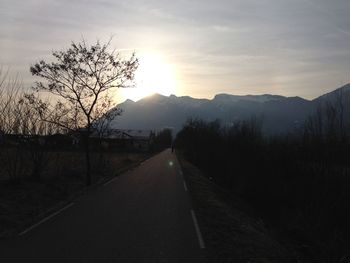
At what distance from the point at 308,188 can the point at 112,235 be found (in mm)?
13182

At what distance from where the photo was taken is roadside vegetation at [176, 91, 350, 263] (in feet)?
47.1

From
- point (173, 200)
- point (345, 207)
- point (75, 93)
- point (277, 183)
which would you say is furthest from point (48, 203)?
point (277, 183)

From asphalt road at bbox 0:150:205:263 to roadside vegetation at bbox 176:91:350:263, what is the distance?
2.96 m

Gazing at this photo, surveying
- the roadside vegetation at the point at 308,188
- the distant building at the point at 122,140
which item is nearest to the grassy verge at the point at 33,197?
the distant building at the point at 122,140

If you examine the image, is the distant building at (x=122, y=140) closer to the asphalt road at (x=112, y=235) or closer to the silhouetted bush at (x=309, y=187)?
the silhouetted bush at (x=309, y=187)

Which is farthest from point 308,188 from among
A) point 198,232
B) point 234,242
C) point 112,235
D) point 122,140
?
point 122,140

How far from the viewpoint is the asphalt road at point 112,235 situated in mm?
8617

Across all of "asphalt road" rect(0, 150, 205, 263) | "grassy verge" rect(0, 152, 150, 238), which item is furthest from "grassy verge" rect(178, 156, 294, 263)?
"grassy verge" rect(0, 152, 150, 238)

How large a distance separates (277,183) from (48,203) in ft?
45.2

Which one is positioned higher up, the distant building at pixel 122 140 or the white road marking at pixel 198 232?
the distant building at pixel 122 140

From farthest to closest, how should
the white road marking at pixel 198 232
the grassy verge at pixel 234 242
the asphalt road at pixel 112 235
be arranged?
1. the white road marking at pixel 198 232
2. the grassy verge at pixel 234 242
3. the asphalt road at pixel 112 235

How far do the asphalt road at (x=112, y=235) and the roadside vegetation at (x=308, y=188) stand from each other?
296 centimetres

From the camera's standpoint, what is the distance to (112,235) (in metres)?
10.6

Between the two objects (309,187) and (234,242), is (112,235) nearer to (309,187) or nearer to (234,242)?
(234,242)
